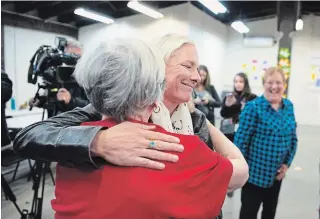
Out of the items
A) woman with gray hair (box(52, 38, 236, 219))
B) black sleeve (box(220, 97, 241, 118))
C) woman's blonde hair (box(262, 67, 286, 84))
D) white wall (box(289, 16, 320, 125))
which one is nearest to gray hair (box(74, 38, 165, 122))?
woman with gray hair (box(52, 38, 236, 219))

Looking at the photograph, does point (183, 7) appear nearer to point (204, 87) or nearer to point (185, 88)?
point (204, 87)

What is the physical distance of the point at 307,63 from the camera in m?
0.93

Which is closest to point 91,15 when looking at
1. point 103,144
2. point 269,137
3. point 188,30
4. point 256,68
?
point 188,30

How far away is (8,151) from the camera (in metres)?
2.40

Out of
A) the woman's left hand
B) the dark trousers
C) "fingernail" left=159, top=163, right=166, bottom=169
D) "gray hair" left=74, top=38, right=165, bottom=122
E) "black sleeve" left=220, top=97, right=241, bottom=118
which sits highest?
"gray hair" left=74, top=38, right=165, bottom=122

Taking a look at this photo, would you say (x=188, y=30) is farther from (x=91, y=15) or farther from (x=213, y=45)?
(x=91, y=15)

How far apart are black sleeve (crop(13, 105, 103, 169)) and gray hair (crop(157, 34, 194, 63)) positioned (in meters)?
0.33

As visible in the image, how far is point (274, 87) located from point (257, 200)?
65 cm

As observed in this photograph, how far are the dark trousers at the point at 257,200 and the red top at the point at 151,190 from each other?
121 centimetres

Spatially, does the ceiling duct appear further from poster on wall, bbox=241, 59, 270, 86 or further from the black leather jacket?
the black leather jacket

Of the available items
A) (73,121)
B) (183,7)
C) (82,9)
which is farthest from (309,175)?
(82,9)

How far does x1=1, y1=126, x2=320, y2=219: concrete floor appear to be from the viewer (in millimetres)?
1046

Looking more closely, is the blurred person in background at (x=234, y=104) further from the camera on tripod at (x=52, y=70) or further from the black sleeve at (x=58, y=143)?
the black sleeve at (x=58, y=143)

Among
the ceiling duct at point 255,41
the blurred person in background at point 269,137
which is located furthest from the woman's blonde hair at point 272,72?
the ceiling duct at point 255,41
